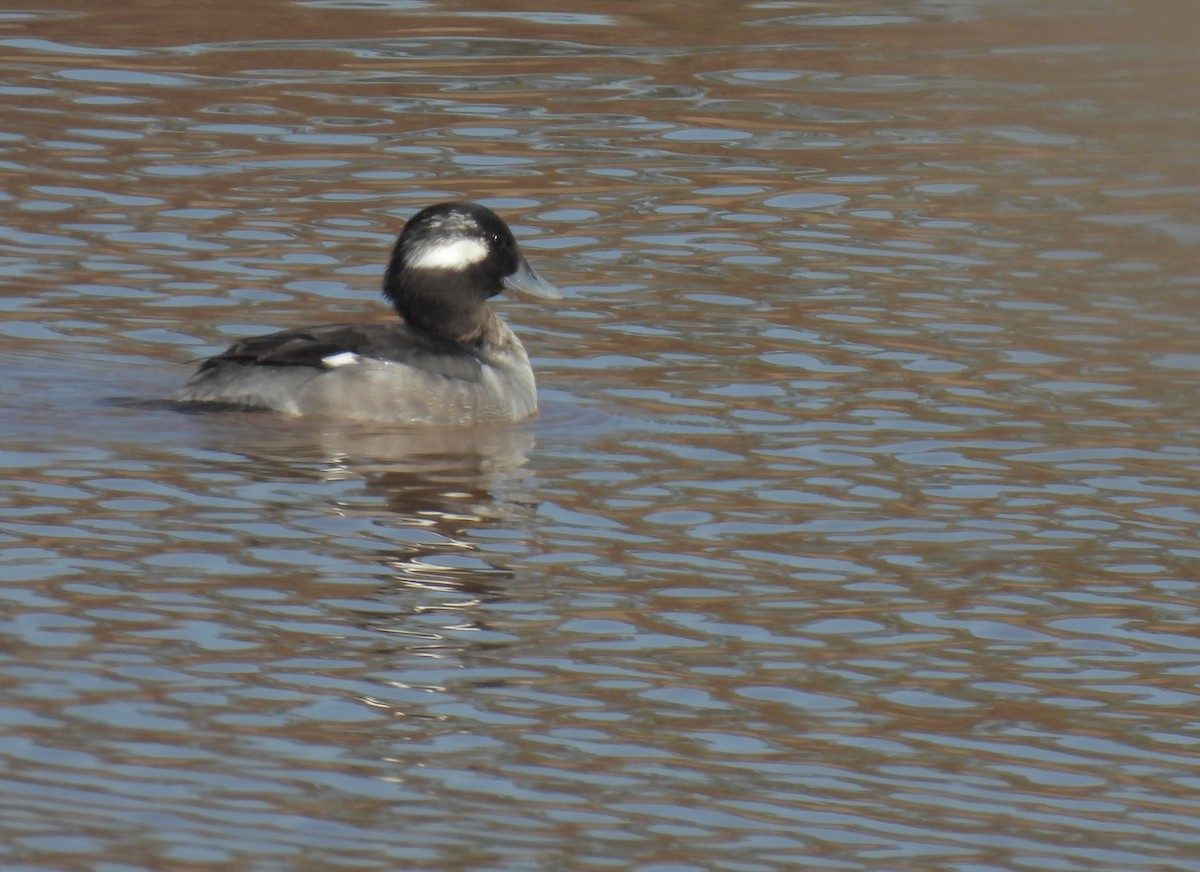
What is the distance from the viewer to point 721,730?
24.4ft

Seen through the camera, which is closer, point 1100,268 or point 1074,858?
point 1074,858

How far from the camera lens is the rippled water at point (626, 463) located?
6883 mm

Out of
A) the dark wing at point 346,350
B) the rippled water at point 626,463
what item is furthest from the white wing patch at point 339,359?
the rippled water at point 626,463

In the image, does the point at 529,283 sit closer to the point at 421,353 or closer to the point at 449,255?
the point at 449,255

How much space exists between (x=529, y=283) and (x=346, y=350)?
153 centimetres

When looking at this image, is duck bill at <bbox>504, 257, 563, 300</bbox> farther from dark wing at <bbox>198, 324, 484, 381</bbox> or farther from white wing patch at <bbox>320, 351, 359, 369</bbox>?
white wing patch at <bbox>320, 351, 359, 369</bbox>

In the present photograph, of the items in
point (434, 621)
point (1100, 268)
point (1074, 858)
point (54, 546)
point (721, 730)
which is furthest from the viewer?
point (1100, 268)

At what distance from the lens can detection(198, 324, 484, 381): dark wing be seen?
11242mm

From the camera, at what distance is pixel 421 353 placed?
11.7 m

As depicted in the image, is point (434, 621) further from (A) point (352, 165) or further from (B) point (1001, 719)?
(A) point (352, 165)

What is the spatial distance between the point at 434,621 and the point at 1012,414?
3766mm

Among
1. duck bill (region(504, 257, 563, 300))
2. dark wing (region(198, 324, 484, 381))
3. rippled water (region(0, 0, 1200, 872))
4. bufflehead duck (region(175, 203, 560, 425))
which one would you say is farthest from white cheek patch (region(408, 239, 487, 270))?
rippled water (region(0, 0, 1200, 872))

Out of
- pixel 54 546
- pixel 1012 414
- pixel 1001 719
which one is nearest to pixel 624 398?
pixel 1012 414

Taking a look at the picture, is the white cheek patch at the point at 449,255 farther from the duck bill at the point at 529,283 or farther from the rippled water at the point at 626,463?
the rippled water at the point at 626,463
